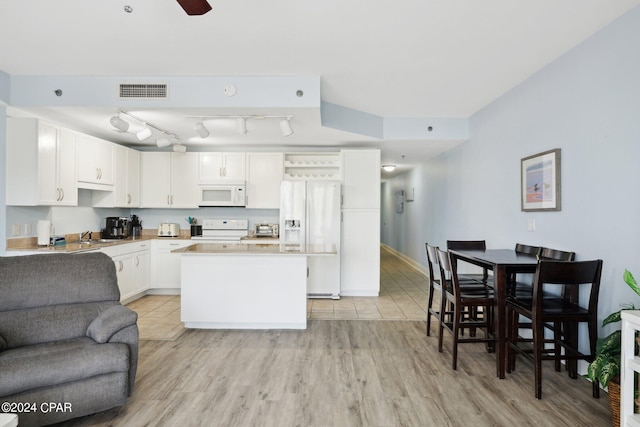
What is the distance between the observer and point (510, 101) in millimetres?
3740

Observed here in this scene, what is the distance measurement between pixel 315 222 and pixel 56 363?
3460mm

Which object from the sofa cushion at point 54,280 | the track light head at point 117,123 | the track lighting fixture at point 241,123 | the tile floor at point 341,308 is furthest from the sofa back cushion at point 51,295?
the track lighting fixture at point 241,123

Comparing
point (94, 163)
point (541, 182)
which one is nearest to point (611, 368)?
point (541, 182)

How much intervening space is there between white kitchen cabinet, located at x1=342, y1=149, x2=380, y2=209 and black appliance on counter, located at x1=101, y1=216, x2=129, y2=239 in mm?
3308

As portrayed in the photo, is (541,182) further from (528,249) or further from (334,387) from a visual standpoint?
(334,387)

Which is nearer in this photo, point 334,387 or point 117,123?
point 334,387

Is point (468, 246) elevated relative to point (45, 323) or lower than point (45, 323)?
elevated

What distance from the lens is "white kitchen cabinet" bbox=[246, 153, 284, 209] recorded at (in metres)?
5.32

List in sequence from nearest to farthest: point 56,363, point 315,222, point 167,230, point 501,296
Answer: point 56,363 < point 501,296 < point 315,222 < point 167,230

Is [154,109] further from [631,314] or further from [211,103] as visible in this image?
[631,314]

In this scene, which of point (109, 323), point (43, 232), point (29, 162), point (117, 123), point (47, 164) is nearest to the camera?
point (109, 323)

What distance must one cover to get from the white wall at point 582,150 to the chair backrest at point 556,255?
8 centimetres

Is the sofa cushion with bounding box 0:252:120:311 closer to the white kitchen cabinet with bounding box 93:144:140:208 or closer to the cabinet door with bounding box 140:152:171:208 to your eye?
the white kitchen cabinet with bounding box 93:144:140:208

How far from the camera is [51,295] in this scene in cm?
238
